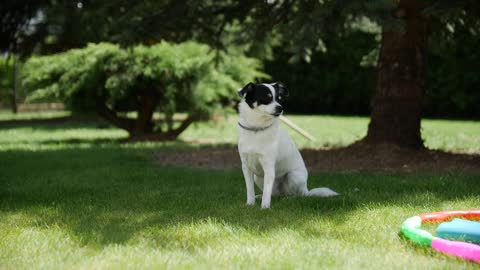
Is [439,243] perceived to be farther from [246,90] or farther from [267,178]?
[246,90]

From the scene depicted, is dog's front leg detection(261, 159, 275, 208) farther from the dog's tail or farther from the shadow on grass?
the dog's tail

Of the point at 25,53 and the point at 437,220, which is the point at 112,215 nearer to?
the point at 437,220

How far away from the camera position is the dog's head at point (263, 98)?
4691 mm

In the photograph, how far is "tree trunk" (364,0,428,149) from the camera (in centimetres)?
784

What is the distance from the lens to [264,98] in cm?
472

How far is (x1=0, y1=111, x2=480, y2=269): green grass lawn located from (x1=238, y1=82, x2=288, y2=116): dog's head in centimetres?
85

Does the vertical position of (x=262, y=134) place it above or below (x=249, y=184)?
above

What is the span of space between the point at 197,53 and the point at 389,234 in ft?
28.1

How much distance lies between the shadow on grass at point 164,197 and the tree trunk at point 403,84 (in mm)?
1449

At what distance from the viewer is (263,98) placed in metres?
4.72

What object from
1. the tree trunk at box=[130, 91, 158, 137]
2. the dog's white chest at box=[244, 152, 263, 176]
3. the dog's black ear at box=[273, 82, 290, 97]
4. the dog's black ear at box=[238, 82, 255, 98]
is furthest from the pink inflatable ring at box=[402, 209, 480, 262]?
the tree trunk at box=[130, 91, 158, 137]

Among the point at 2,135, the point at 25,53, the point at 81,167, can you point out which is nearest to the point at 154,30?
the point at 81,167

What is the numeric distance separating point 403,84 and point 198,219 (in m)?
4.62

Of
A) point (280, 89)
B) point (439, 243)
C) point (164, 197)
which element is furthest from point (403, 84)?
point (439, 243)
